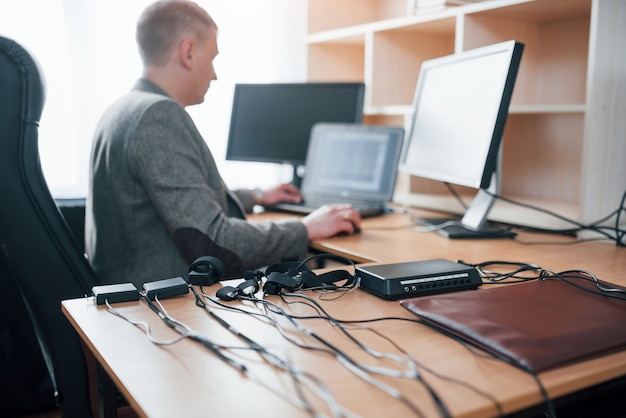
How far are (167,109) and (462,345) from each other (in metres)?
0.91

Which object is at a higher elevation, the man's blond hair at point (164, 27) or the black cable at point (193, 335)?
the man's blond hair at point (164, 27)

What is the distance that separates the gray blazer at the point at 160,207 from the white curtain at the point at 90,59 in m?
0.83

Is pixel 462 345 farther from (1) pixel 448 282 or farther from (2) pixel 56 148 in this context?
(2) pixel 56 148

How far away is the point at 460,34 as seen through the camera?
6.12 ft

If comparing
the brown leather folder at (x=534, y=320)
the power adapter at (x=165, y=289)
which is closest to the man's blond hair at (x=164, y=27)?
the power adapter at (x=165, y=289)

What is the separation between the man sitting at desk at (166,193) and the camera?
1362 millimetres

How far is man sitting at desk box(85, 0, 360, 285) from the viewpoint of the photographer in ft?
4.47

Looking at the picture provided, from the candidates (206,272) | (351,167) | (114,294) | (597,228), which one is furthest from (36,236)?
(597,228)

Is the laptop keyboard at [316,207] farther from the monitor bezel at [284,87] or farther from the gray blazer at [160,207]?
the gray blazer at [160,207]

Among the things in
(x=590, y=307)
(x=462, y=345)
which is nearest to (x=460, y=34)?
(x=590, y=307)

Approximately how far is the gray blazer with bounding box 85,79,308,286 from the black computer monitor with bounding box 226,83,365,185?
2.53 feet

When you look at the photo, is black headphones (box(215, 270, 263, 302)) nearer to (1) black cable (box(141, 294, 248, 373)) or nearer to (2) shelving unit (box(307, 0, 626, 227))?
(1) black cable (box(141, 294, 248, 373))

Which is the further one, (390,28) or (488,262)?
(390,28)

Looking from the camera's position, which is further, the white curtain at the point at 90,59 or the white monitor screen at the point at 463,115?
the white curtain at the point at 90,59
